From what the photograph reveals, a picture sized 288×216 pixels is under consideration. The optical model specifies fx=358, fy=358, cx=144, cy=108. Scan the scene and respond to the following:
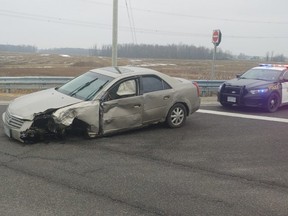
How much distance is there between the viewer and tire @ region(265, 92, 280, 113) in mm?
11789

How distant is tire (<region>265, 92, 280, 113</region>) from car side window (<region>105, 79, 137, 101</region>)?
5641mm

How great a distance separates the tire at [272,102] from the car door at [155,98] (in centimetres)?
460

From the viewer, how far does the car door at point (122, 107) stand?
24.6 ft

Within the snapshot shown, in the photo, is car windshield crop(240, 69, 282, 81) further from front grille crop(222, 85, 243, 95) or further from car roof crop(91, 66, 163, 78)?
car roof crop(91, 66, 163, 78)

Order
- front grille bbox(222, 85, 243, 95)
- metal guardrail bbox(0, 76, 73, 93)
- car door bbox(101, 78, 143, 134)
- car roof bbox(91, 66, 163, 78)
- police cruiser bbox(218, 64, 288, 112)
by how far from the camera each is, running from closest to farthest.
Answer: car door bbox(101, 78, 143, 134) → car roof bbox(91, 66, 163, 78) → police cruiser bbox(218, 64, 288, 112) → front grille bbox(222, 85, 243, 95) → metal guardrail bbox(0, 76, 73, 93)

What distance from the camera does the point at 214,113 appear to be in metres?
11.2

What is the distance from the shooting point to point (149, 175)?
18.0 ft

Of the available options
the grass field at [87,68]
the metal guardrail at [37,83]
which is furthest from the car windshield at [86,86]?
the grass field at [87,68]

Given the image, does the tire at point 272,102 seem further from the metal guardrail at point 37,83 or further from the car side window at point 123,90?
the car side window at point 123,90

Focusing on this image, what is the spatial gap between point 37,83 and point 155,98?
363 inches

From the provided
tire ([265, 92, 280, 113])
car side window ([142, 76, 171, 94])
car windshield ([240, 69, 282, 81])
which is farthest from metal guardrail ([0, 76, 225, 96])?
car side window ([142, 76, 171, 94])

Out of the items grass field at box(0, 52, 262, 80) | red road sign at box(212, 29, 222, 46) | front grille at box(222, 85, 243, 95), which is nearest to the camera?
front grille at box(222, 85, 243, 95)

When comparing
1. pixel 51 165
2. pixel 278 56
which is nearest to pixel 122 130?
pixel 51 165

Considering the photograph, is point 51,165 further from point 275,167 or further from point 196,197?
point 275,167
